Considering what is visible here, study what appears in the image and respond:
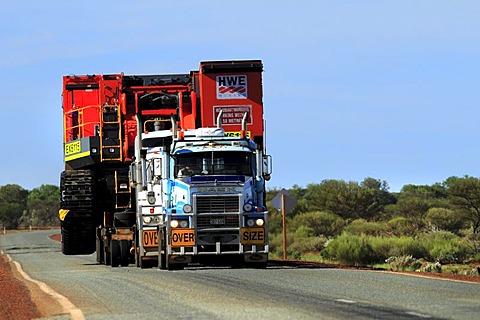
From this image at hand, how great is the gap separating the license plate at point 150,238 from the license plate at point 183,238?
6.77 ft

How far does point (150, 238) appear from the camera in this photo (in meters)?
30.3

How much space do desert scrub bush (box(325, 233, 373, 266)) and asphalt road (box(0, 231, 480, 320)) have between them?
1607 centimetres

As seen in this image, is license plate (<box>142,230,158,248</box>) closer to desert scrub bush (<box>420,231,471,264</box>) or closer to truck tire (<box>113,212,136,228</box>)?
truck tire (<box>113,212,136,228</box>)

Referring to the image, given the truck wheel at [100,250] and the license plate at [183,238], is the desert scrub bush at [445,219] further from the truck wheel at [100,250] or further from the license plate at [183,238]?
the license plate at [183,238]

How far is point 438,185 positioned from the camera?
118 m

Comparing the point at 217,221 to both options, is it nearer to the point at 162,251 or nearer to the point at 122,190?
the point at 162,251

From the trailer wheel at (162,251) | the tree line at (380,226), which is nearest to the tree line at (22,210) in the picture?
the tree line at (380,226)

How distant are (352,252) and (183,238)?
54.2 ft

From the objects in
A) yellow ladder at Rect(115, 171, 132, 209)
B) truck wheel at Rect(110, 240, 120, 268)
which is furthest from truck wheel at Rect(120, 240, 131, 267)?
yellow ladder at Rect(115, 171, 132, 209)

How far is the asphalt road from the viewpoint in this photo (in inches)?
626

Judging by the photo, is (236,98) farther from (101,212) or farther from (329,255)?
(329,255)

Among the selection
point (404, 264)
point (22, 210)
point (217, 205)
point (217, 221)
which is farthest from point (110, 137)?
point (22, 210)

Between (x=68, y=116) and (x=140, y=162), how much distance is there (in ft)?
18.3

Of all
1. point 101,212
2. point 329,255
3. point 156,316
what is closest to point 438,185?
point 329,255
